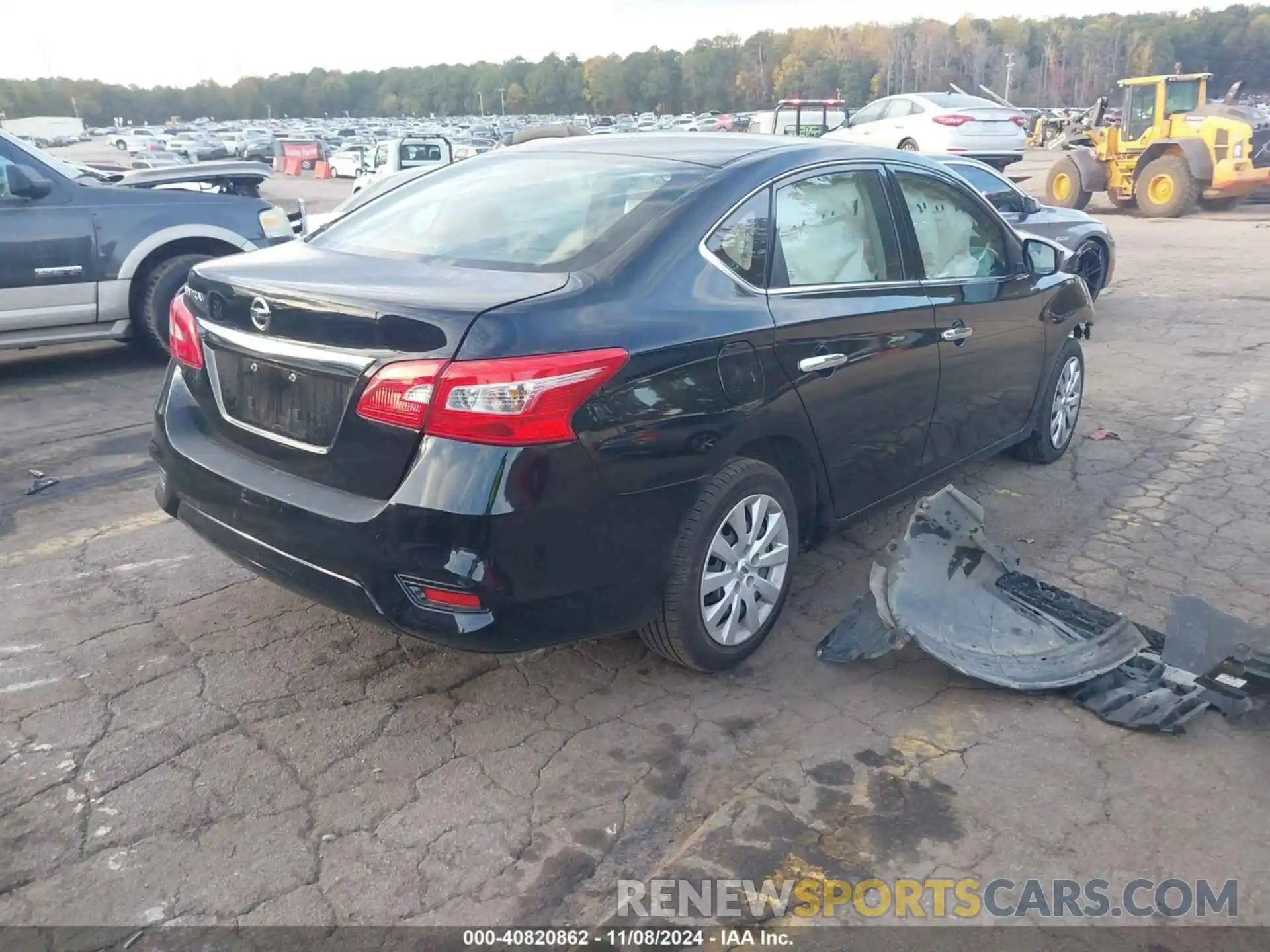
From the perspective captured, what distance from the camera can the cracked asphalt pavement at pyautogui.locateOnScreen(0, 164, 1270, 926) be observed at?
98.3 inches

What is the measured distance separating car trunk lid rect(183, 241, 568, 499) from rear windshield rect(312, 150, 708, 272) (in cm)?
18

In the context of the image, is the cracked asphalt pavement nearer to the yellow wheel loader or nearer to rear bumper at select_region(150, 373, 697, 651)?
rear bumper at select_region(150, 373, 697, 651)

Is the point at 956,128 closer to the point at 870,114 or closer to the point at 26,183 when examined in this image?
the point at 870,114

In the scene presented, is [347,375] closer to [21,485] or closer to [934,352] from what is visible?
[934,352]

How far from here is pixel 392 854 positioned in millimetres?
2557

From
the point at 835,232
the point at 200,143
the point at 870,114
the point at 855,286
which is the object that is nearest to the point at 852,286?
the point at 855,286

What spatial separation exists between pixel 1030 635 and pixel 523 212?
227 cm

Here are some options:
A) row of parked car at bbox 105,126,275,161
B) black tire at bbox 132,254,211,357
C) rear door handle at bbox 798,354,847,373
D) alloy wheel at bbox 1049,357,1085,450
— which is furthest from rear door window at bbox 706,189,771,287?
row of parked car at bbox 105,126,275,161

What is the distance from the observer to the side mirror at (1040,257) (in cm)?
486

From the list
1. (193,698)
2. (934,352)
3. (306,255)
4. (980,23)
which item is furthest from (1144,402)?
(980,23)

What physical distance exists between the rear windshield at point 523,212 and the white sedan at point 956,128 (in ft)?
48.0

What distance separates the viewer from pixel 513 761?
294 cm

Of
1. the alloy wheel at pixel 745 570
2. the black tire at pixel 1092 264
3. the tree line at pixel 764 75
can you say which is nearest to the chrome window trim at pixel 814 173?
the alloy wheel at pixel 745 570

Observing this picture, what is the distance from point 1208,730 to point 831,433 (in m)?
1.49
